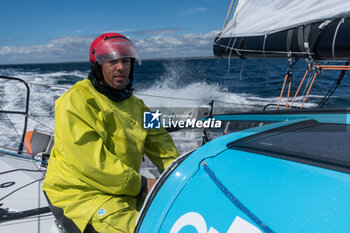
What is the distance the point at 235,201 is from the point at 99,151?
0.74m

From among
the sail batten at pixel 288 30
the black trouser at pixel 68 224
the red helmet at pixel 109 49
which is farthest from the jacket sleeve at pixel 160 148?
the sail batten at pixel 288 30

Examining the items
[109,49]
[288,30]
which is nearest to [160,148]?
[109,49]

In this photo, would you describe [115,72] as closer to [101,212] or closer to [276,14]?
[101,212]

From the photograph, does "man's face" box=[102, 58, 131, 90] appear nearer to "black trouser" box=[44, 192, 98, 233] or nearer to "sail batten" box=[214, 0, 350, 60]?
"black trouser" box=[44, 192, 98, 233]

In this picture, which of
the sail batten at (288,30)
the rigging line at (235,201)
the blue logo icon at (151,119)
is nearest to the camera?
the rigging line at (235,201)

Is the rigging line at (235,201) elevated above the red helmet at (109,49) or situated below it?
below

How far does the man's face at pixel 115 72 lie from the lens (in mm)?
1620

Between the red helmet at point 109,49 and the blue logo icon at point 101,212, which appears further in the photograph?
the red helmet at point 109,49

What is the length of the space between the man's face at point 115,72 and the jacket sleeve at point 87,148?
8.6 inches

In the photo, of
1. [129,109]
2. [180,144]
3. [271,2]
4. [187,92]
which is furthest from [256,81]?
[129,109]

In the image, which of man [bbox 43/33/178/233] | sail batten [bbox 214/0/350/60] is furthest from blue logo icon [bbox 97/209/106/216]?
sail batten [bbox 214/0/350/60]

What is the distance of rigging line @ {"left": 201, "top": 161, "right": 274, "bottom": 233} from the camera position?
2.57 feet

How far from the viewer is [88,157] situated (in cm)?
134

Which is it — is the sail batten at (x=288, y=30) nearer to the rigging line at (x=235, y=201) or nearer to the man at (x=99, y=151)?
the man at (x=99, y=151)
